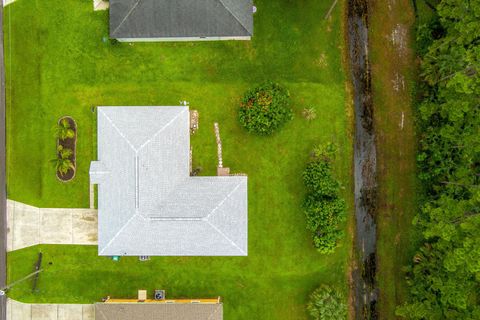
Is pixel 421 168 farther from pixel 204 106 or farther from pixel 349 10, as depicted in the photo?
pixel 204 106

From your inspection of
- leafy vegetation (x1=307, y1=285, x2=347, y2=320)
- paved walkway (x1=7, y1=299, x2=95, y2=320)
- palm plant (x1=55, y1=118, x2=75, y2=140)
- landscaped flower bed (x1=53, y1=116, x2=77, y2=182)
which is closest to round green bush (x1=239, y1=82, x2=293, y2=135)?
leafy vegetation (x1=307, y1=285, x2=347, y2=320)

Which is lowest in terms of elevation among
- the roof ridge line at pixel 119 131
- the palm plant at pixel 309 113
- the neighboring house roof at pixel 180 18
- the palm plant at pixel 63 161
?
the palm plant at pixel 63 161

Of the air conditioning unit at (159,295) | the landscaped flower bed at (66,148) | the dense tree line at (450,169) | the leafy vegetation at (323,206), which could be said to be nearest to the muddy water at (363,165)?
the leafy vegetation at (323,206)

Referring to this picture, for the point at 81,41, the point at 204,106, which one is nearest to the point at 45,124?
the point at 81,41

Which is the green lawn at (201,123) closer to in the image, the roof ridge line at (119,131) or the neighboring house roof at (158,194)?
the neighboring house roof at (158,194)

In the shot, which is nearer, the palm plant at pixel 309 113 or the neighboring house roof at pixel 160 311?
the neighboring house roof at pixel 160 311

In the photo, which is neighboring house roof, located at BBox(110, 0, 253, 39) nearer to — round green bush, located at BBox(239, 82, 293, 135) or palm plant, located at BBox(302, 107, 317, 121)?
round green bush, located at BBox(239, 82, 293, 135)
